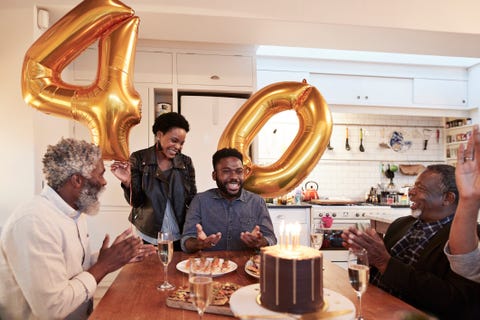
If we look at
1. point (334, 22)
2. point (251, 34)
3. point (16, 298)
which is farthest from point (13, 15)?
point (334, 22)

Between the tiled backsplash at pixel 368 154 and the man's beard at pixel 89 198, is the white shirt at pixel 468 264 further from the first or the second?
the tiled backsplash at pixel 368 154

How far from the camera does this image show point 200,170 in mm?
3236

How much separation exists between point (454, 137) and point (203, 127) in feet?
10.7

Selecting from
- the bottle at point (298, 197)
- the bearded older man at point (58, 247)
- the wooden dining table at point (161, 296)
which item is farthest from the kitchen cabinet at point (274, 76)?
the bearded older man at point (58, 247)

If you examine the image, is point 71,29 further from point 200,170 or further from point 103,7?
point 200,170

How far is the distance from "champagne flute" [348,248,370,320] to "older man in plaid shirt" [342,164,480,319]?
26 centimetres

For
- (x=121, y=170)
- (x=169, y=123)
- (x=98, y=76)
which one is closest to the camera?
(x=98, y=76)

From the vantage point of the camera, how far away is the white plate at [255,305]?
80cm

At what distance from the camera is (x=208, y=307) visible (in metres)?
1.02

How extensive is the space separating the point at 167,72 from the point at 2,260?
2.37 metres

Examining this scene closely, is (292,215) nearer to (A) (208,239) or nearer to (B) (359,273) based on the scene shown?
(A) (208,239)

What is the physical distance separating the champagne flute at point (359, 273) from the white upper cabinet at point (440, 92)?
3600 mm

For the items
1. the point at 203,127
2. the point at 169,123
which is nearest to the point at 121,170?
the point at 169,123

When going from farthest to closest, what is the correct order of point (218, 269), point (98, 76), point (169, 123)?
point (169, 123) < point (98, 76) < point (218, 269)
